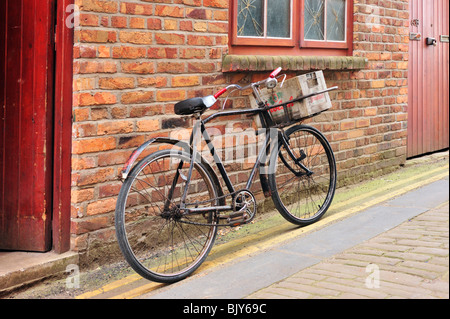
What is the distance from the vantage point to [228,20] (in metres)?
5.26

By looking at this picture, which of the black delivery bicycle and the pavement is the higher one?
the black delivery bicycle

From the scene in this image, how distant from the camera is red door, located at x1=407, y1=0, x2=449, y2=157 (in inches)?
323

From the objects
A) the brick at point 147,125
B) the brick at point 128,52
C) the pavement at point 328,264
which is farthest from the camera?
the brick at point 147,125

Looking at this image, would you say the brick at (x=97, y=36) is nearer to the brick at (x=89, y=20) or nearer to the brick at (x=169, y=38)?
the brick at (x=89, y=20)

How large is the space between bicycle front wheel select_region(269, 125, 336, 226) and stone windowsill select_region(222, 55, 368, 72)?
0.67 meters

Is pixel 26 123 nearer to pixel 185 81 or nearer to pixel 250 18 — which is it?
pixel 185 81

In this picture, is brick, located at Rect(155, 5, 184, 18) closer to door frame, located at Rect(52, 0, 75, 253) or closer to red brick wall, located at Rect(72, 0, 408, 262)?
red brick wall, located at Rect(72, 0, 408, 262)

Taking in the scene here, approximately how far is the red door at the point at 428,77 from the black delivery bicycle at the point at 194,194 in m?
3.31

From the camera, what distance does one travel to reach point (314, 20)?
6367mm

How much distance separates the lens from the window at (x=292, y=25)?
548 centimetres

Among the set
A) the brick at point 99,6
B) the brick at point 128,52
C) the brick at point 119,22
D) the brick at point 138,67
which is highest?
the brick at point 99,6

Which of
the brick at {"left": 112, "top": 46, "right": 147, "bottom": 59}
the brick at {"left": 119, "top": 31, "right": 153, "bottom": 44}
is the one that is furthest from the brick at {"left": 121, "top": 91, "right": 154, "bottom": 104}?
the brick at {"left": 119, "top": 31, "right": 153, "bottom": 44}

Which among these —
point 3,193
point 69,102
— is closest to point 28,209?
point 3,193

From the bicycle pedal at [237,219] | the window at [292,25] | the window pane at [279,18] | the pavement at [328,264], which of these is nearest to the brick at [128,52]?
the window at [292,25]
